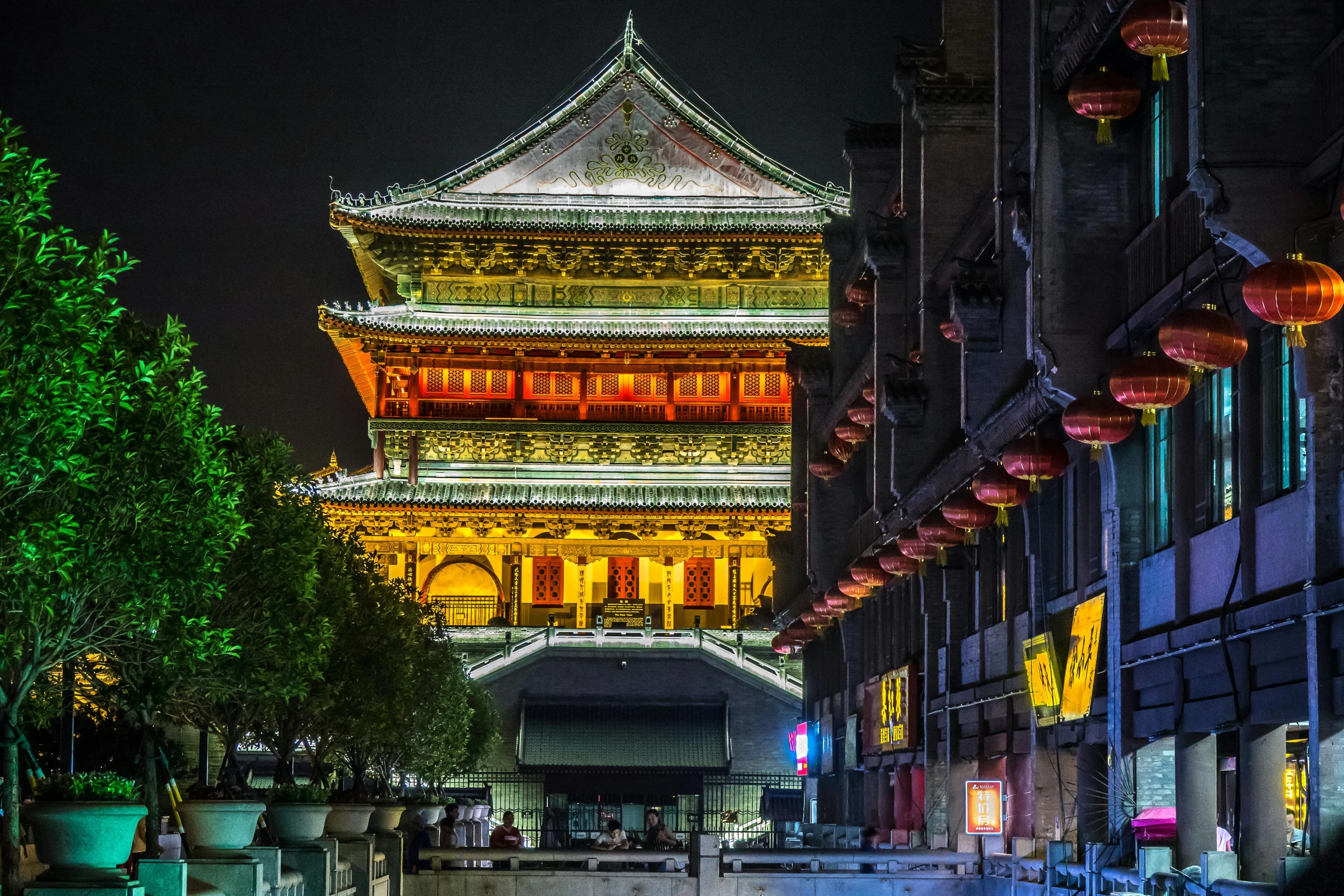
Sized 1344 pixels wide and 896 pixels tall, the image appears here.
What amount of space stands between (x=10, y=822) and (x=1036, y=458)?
10421 mm

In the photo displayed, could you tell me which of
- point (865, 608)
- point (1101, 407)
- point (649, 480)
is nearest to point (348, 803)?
point (1101, 407)

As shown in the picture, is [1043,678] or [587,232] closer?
[1043,678]

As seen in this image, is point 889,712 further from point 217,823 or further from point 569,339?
point 569,339

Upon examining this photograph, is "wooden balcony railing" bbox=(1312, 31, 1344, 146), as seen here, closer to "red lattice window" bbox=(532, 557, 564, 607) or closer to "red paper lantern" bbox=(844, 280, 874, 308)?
"red paper lantern" bbox=(844, 280, 874, 308)

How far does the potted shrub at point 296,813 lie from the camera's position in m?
18.0

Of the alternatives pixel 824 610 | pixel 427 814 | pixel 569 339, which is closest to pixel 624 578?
pixel 569 339

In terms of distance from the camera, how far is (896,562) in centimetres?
2745

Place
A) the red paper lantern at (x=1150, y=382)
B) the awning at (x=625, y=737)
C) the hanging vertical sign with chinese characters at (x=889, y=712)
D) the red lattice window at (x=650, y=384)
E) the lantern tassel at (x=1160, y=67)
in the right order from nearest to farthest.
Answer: the red paper lantern at (x=1150, y=382) < the lantern tassel at (x=1160, y=67) < the hanging vertical sign with chinese characters at (x=889, y=712) < the awning at (x=625, y=737) < the red lattice window at (x=650, y=384)

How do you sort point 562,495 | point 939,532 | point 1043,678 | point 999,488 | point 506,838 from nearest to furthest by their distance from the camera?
point 1043,678, point 999,488, point 939,532, point 506,838, point 562,495

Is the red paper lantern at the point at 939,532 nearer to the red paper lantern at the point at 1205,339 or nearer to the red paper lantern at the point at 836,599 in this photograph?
the red paper lantern at the point at 836,599

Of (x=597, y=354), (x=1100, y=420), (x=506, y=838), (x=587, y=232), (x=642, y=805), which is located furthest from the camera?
(x=597, y=354)

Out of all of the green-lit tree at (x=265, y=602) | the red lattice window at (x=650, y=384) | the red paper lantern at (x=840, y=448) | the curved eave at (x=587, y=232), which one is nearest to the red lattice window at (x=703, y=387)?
the red lattice window at (x=650, y=384)

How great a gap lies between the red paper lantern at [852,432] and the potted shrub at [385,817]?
40.3 feet

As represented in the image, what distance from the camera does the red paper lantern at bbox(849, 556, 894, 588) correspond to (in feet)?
97.5
